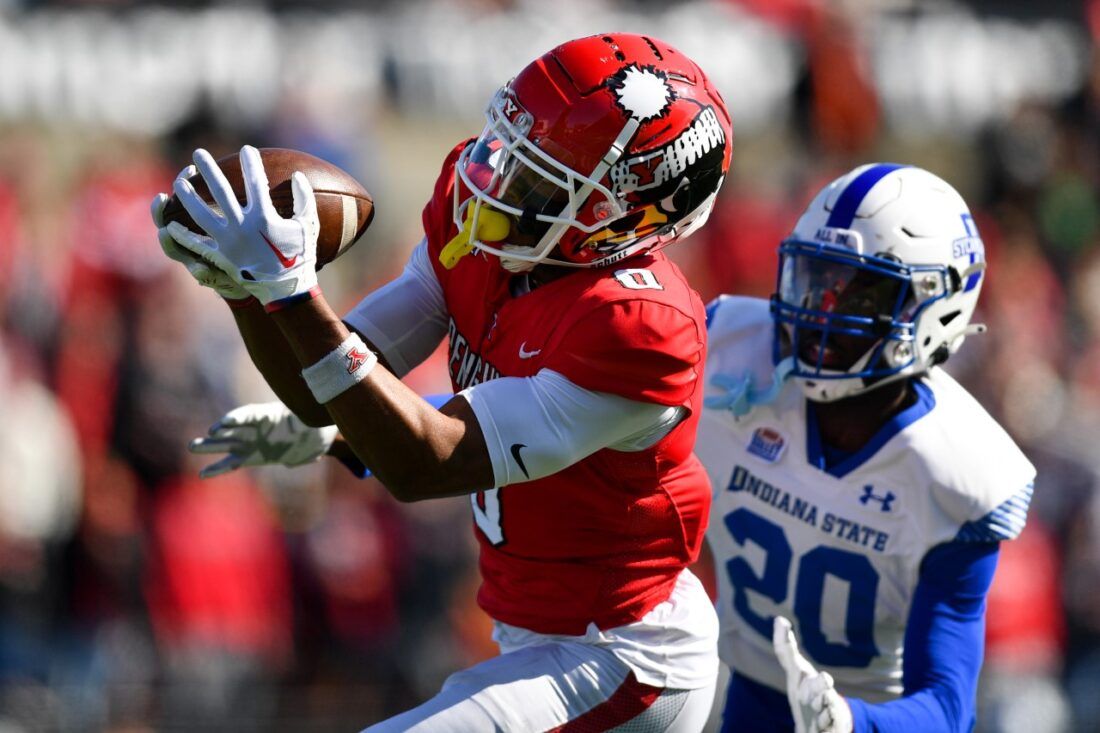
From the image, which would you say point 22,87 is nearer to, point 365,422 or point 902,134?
point 902,134

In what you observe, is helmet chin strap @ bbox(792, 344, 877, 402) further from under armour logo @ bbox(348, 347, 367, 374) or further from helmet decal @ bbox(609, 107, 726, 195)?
under armour logo @ bbox(348, 347, 367, 374)

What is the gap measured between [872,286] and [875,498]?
498mm

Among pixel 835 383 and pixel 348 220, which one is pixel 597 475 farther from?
pixel 835 383

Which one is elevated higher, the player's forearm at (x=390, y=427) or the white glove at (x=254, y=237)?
the white glove at (x=254, y=237)

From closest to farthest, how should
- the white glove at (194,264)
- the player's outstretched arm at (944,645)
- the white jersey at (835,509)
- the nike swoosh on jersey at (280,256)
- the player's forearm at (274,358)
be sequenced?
1. the nike swoosh on jersey at (280,256)
2. the white glove at (194,264)
3. the player's forearm at (274,358)
4. the player's outstretched arm at (944,645)
5. the white jersey at (835,509)

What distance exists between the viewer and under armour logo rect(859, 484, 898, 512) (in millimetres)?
3738

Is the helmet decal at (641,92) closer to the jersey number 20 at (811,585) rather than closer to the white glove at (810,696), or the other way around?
the white glove at (810,696)

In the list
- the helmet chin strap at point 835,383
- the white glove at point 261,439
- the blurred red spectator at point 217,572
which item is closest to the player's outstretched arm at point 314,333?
the white glove at point 261,439

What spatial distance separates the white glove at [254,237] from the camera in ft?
8.82

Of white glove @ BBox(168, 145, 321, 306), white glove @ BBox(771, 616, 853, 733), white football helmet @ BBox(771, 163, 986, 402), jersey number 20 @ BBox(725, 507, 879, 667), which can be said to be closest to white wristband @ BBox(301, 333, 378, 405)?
white glove @ BBox(168, 145, 321, 306)

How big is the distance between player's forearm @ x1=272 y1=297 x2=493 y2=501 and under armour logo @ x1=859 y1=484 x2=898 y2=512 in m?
1.30

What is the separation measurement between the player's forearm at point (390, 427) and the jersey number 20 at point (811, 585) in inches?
50.8

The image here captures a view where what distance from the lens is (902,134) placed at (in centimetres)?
1020

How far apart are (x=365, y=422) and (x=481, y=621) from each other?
4.09 metres
